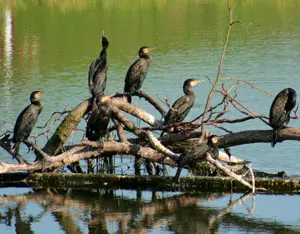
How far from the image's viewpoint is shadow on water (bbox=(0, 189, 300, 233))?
9.35m

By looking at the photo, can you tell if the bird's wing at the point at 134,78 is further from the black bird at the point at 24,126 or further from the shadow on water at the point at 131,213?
the shadow on water at the point at 131,213

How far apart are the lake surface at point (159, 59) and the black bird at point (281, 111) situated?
856 millimetres

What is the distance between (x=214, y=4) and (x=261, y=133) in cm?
1900

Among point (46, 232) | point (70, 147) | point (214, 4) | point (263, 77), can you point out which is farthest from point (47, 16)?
point (46, 232)

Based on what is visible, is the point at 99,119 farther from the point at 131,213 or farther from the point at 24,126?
the point at 131,213

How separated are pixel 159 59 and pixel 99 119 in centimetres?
1029

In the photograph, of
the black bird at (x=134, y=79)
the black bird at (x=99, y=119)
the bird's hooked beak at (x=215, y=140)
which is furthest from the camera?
the black bird at (x=134, y=79)

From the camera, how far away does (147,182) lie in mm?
10797

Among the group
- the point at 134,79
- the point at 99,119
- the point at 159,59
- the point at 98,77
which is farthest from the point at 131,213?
the point at 159,59

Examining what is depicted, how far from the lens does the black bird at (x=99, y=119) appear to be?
1055cm

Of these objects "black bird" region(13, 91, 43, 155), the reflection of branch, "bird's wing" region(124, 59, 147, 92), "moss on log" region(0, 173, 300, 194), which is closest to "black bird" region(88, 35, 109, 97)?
"bird's wing" region(124, 59, 147, 92)

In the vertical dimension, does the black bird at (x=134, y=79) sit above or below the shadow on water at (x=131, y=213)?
above

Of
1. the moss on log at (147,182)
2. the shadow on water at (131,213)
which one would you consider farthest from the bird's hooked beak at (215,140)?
the shadow on water at (131,213)

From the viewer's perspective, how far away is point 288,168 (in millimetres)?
11773
